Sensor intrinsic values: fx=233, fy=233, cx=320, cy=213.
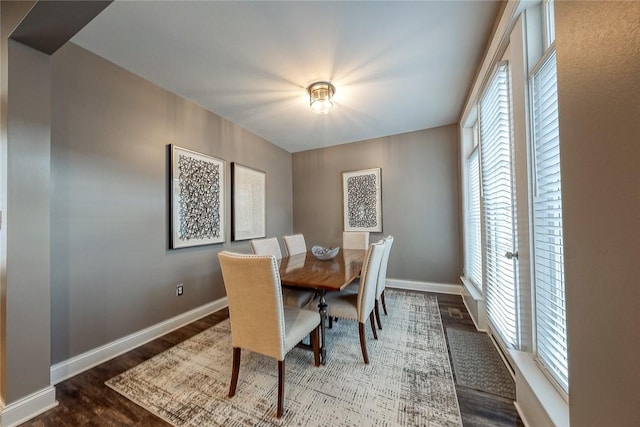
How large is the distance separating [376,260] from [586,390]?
4.06 ft

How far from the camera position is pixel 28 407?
1.37 meters

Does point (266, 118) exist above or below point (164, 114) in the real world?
above

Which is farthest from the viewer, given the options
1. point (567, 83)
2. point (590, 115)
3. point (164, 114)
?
point (164, 114)

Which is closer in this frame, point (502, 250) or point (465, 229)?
point (502, 250)

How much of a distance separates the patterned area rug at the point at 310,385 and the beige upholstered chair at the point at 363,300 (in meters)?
0.24

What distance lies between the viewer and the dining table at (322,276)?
166 centimetres

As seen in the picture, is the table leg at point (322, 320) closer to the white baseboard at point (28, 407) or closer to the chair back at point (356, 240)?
the chair back at point (356, 240)

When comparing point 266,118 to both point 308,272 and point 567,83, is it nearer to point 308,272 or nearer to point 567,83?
point 308,272

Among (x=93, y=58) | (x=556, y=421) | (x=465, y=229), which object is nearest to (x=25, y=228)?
(x=93, y=58)

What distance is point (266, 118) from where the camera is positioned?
315 centimetres

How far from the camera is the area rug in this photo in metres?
1.56

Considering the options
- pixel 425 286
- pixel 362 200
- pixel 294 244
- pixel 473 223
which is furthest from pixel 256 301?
pixel 425 286

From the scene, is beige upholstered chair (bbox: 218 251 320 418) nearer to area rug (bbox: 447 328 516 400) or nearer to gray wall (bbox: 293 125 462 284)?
area rug (bbox: 447 328 516 400)

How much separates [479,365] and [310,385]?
1.30 metres
